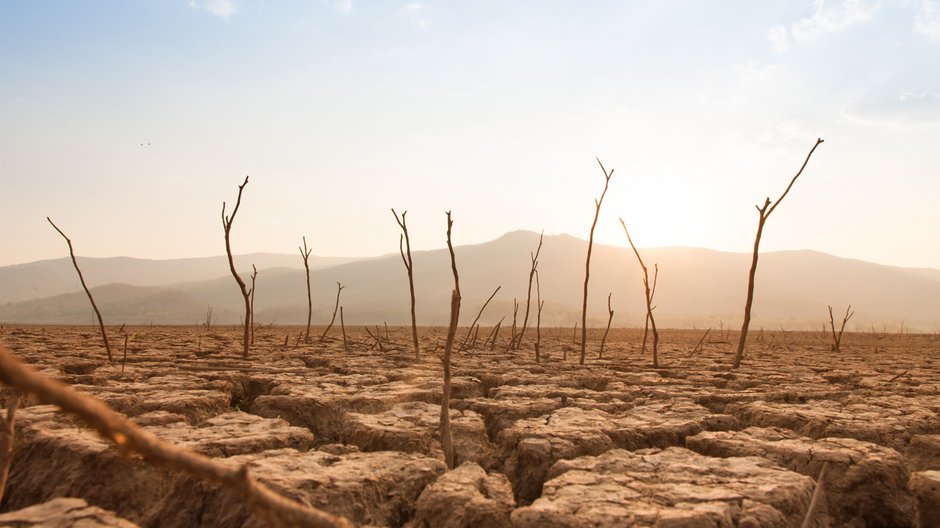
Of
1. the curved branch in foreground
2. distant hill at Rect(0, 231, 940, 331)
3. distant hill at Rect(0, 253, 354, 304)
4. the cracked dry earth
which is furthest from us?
distant hill at Rect(0, 253, 354, 304)

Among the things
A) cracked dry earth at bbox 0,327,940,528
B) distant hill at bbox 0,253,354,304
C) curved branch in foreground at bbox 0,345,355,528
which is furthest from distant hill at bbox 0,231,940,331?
distant hill at bbox 0,253,354,304

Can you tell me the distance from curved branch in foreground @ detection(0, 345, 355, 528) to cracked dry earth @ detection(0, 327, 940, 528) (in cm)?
97

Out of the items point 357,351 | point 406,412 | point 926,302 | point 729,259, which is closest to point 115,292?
point 357,351

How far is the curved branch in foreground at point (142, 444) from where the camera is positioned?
27.9 inches

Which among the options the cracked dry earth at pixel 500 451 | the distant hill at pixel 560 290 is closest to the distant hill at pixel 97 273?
the distant hill at pixel 560 290

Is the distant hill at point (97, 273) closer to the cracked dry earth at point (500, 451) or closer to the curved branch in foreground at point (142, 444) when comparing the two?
the cracked dry earth at point (500, 451)

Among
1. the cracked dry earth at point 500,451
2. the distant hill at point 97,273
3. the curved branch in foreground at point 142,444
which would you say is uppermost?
the distant hill at point 97,273

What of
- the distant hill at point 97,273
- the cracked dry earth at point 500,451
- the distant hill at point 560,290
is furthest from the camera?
the distant hill at point 97,273

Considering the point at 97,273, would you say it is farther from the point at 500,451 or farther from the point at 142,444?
the point at 142,444

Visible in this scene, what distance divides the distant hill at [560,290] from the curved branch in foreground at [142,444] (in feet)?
158

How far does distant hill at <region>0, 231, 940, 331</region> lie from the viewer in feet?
193

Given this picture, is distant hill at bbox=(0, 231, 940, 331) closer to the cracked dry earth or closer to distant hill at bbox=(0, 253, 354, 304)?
the cracked dry earth

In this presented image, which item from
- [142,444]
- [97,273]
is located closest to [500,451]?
[142,444]

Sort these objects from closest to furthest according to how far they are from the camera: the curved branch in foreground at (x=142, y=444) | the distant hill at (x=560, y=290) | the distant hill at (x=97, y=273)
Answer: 1. the curved branch in foreground at (x=142, y=444)
2. the distant hill at (x=560, y=290)
3. the distant hill at (x=97, y=273)
